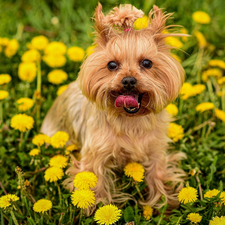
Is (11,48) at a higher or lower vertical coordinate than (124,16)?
lower

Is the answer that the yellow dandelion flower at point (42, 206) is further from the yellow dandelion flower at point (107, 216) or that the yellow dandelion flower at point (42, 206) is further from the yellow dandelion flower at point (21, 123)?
the yellow dandelion flower at point (21, 123)

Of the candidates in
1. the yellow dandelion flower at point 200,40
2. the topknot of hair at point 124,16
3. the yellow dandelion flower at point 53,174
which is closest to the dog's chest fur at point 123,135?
the yellow dandelion flower at point 53,174

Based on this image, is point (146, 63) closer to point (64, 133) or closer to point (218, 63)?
point (64, 133)

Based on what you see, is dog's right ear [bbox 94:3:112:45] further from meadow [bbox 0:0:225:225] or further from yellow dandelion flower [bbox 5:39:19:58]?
yellow dandelion flower [bbox 5:39:19:58]

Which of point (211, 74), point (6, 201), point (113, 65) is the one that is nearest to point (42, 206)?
point (6, 201)

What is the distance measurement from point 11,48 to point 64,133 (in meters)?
2.08

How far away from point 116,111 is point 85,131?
0.61 meters

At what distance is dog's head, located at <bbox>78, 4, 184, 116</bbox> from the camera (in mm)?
2229

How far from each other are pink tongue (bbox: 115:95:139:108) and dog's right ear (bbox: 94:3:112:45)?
479 millimetres

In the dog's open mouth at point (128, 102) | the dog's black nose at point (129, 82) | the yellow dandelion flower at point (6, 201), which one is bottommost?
the yellow dandelion flower at point (6, 201)

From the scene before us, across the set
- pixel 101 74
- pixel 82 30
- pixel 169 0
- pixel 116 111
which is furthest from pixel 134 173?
pixel 169 0

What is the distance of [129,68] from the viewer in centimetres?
226

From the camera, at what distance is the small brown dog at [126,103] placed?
2.26m

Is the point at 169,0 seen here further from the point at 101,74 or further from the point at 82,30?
the point at 101,74
